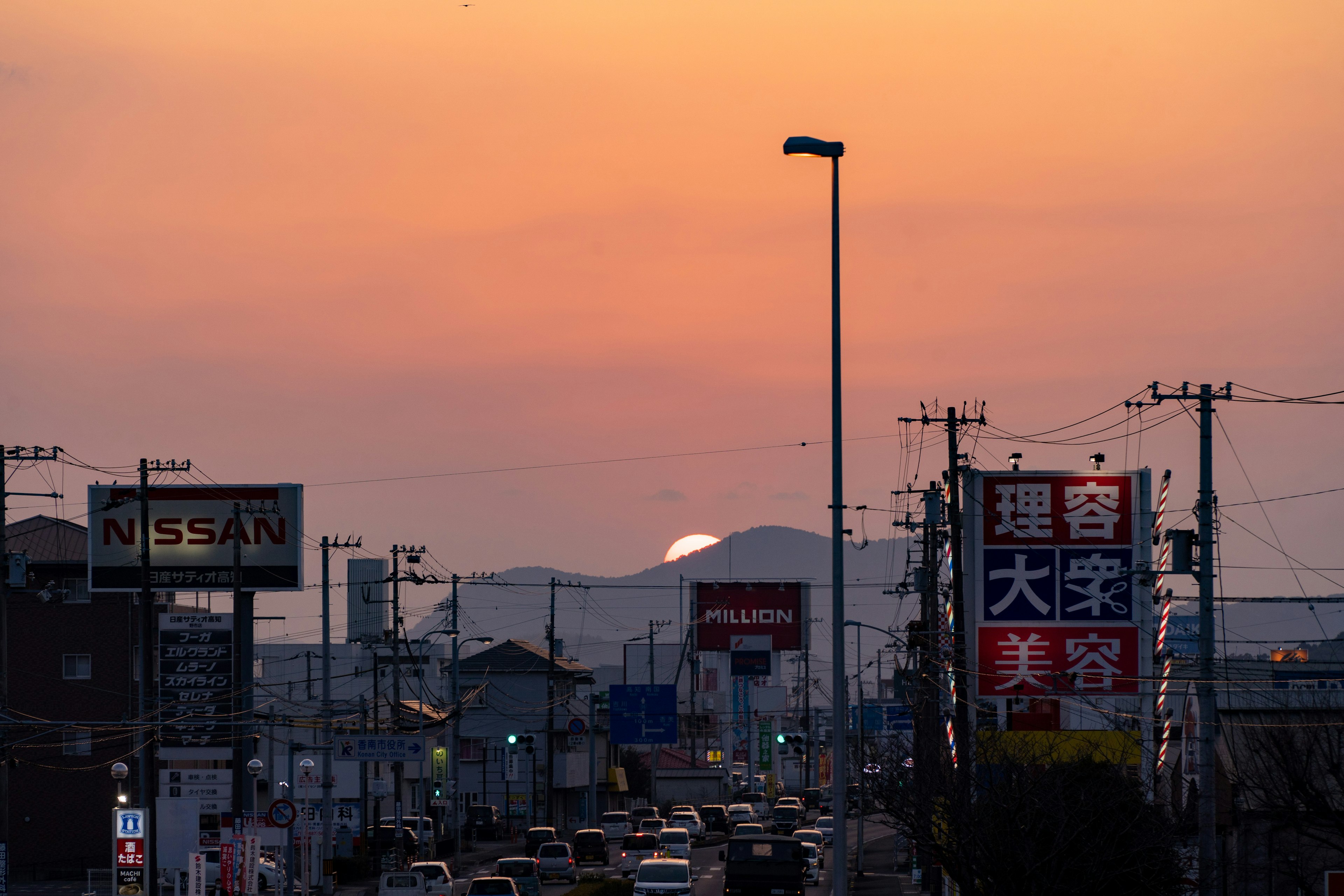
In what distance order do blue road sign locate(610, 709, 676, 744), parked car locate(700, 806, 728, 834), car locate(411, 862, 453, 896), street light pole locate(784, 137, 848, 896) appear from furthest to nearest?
parked car locate(700, 806, 728, 834), blue road sign locate(610, 709, 676, 744), car locate(411, 862, 453, 896), street light pole locate(784, 137, 848, 896)

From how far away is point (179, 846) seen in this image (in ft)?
133

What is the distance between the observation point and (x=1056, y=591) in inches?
1773

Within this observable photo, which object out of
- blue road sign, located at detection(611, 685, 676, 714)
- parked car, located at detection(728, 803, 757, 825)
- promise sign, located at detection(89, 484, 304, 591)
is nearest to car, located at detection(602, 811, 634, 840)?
parked car, located at detection(728, 803, 757, 825)

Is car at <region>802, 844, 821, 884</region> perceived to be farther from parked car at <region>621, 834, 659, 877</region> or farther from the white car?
the white car

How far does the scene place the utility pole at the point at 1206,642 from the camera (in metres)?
25.9

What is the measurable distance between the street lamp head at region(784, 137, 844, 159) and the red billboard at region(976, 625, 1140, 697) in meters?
25.1

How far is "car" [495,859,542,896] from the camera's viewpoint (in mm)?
50344

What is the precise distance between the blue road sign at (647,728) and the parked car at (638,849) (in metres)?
15.5

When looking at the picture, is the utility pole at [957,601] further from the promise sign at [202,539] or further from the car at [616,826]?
the car at [616,826]

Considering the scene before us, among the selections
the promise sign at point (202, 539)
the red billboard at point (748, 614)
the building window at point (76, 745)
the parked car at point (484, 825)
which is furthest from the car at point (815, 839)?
the red billboard at point (748, 614)

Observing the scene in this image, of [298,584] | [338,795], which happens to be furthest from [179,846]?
[338,795]

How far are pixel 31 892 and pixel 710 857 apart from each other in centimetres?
3090

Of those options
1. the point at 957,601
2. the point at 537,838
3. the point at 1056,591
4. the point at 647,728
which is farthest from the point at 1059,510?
the point at 647,728

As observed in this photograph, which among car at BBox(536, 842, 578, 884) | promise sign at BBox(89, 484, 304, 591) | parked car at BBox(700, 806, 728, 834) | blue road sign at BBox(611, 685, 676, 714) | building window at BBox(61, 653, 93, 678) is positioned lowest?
parked car at BBox(700, 806, 728, 834)
